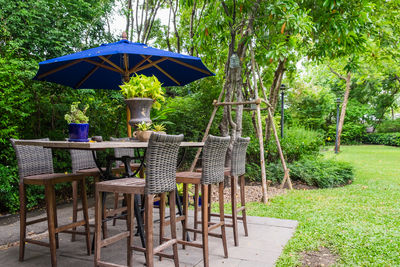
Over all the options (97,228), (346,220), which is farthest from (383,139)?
(97,228)

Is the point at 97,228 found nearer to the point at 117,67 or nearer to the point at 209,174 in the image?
the point at 209,174

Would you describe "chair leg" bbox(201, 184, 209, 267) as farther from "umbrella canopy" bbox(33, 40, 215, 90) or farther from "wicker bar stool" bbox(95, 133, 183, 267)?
"umbrella canopy" bbox(33, 40, 215, 90)

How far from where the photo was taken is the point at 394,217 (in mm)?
4398

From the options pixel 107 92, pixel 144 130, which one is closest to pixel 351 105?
pixel 107 92

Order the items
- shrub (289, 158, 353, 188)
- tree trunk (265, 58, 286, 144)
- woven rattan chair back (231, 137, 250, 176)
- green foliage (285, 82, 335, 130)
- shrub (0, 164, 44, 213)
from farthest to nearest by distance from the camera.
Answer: green foliage (285, 82, 335, 130)
tree trunk (265, 58, 286, 144)
shrub (289, 158, 353, 188)
shrub (0, 164, 44, 213)
woven rattan chair back (231, 137, 250, 176)

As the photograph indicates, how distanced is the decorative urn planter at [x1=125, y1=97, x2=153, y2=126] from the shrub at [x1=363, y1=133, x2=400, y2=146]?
23.3 m

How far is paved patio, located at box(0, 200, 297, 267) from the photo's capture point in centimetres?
289

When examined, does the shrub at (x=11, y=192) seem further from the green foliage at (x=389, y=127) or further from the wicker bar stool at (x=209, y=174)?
the green foliage at (x=389, y=127)

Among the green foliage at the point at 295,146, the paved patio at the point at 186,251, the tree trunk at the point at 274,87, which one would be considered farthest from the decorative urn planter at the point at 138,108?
the tree trunk at the point at 274,87

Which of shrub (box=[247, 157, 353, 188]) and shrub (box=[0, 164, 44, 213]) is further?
shrub (box=[247, 157, 353, 188])

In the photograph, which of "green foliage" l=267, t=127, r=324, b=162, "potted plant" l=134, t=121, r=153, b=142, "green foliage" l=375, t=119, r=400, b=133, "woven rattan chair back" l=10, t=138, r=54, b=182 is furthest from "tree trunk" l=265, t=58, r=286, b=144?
"green foliage" l=375, t=119, r=400, b=133

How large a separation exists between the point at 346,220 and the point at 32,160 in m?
3.82

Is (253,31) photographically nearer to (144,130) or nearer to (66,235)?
(144,130)

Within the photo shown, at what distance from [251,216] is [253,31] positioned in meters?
3.55
